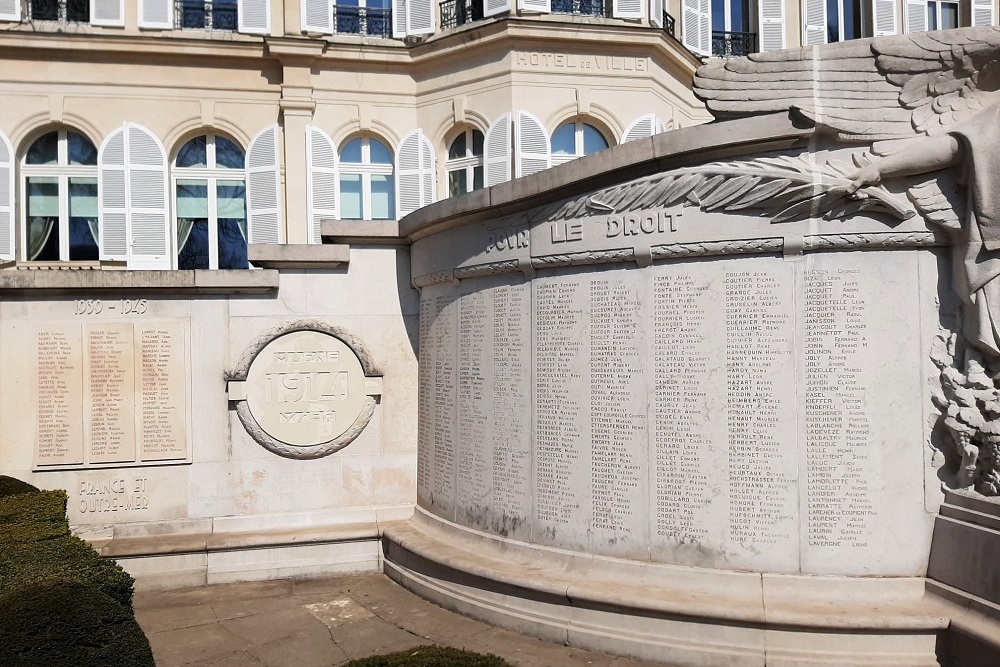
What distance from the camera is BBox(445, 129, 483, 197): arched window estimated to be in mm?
18438

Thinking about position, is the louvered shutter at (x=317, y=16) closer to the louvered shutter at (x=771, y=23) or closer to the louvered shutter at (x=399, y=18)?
the louvered shutter at (x=399, y=18)

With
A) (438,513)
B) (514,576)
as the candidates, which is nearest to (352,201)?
(438,513)

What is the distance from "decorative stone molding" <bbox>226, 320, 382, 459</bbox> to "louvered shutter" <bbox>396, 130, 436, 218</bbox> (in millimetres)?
10318

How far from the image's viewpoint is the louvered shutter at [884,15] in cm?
1919

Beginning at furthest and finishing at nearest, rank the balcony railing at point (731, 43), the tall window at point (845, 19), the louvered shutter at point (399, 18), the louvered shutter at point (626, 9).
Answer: the tall window at point (845, 19) < the balcony railing at point (731, 43) < the louvered shutter at point (399, 18) < the louvered shutter at point (626, 9)

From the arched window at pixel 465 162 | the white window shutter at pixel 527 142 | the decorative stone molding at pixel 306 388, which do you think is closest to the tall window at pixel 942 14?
the white window shutter at pixel 527 142

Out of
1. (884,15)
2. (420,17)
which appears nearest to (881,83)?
(420,17)

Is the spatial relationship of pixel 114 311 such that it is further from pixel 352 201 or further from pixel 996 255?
pixel 352 201

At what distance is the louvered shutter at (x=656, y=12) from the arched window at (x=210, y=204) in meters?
10.0

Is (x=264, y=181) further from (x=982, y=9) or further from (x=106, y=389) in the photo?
(x=982, y=9)

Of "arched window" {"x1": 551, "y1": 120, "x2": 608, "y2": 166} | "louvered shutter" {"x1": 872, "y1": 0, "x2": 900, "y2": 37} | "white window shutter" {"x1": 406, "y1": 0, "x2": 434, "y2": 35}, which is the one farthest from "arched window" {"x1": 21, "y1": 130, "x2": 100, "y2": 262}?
"louvered shutter" {"x1": 872, "y1": 0, "x2": 900, "y2": 37}

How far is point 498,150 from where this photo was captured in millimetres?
17406

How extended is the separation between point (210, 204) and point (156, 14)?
4.27 m

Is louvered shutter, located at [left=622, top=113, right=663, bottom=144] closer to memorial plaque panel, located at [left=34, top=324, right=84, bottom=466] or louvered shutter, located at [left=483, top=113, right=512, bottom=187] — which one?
louvered shutter, located at [left=483, top=113, right=512, bottom=187]
